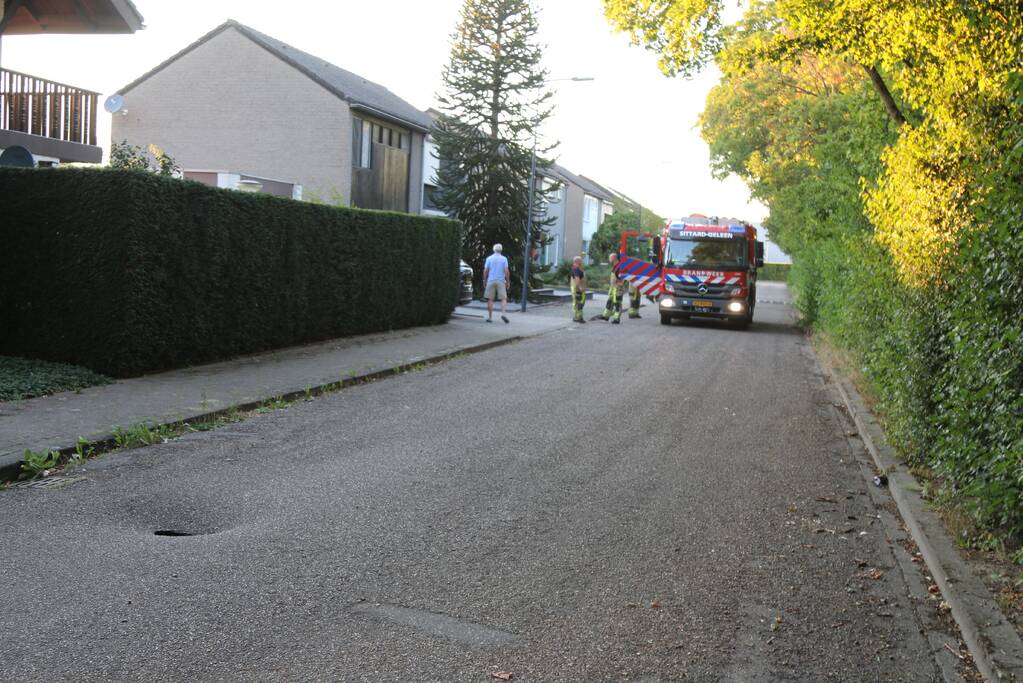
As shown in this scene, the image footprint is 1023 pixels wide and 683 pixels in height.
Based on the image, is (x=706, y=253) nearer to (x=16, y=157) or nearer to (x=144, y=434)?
(x=16, y=157)

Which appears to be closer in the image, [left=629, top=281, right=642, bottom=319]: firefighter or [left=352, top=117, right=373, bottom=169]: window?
[left=629, top=281, right=642, bottom=319]: firefighter

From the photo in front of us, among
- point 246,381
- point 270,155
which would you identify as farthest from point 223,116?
point 246,381

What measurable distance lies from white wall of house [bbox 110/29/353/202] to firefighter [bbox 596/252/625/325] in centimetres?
1141

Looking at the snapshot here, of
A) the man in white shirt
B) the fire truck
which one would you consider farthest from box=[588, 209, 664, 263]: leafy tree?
the man in white shirt

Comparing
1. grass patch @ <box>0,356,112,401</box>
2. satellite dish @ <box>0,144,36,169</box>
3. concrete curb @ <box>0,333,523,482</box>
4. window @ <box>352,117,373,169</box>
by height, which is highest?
window @ <box>352,117,373,169</box>

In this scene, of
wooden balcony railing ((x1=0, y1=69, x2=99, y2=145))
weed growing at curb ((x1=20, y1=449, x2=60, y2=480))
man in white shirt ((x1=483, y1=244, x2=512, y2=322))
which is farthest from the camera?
man in white shirt ((x1=483, y1=244, x2=512, y2=322))

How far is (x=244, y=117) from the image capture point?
35.3 metres

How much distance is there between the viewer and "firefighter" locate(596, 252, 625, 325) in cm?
2620

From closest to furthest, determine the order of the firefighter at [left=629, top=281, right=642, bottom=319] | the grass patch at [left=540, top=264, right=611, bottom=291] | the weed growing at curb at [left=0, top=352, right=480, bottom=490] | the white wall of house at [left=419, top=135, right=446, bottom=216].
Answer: the weed growing at curb at [left=0, top=352, right=480, bottom=490] → the firefighter at [left=629, top=281, right=642, bottom=319] → the white wall of house at [left=419, top=135, right=446, bottom=216] → the grass patch at [left=540, top=264, right=611, bottom=291]

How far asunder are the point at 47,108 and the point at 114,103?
54.9ft

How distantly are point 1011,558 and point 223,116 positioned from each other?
113 ft

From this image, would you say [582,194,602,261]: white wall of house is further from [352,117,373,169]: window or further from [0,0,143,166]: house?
[0,0,143,166]: house

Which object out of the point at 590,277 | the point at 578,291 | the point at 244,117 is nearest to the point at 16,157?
the point at 578,291

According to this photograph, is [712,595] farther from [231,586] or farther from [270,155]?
[270,155]
